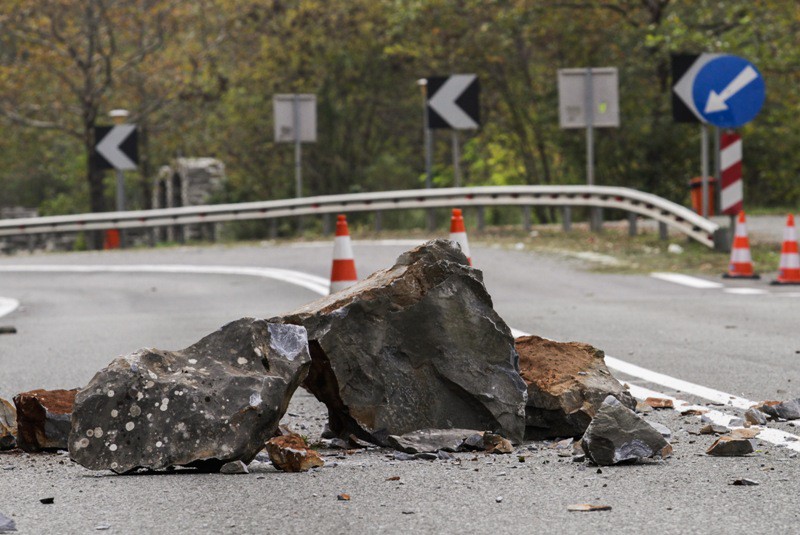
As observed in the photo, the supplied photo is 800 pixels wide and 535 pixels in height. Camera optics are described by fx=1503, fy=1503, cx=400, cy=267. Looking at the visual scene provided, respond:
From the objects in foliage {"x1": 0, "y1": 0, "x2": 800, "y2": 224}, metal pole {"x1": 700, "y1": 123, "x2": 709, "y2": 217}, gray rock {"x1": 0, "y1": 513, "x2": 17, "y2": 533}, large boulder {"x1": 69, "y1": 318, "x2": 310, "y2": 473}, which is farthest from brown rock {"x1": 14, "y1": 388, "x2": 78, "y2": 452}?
foliage {"x1": 0, "y1": 0, "x2": 800, "y2": 224}

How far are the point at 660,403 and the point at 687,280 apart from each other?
9271mm

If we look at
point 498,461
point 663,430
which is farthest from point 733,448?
point 498,461

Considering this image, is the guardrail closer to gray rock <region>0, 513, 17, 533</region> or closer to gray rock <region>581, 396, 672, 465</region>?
gray rock <region>581, 396, 672, 465</region>

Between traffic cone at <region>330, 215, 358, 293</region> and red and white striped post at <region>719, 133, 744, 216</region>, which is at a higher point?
red and white striped post at <region>719, 133, 744, 216</region>

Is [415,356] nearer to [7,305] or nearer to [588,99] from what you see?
[7,305]

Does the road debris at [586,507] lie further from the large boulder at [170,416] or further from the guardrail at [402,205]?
the guardrail at [402,205]

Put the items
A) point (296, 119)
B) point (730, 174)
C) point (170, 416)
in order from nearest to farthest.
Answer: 1. point (170, 416)
2. point (730, 174)
3. point (296, 119)

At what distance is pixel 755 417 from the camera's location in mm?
7039

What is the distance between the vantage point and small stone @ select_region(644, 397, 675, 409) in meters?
7.70

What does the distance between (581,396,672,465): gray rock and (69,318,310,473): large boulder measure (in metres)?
1.31

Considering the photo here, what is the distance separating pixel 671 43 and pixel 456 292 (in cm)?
1750

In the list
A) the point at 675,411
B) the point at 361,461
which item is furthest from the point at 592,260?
the point at 361,461

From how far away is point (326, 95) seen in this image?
125ft

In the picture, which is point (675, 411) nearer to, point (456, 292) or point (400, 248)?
point (456, 292)
